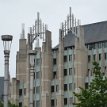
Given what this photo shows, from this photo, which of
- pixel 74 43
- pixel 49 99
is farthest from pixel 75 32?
pixel 49 99

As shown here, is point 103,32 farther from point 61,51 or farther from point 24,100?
point 24,100

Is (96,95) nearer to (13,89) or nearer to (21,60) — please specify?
(13,89)

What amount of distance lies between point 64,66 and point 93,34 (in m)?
9.23

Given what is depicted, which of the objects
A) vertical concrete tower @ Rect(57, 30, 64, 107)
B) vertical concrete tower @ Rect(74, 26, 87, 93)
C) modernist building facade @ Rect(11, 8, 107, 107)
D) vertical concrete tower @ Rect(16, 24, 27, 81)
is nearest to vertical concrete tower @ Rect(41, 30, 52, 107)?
modernist building facade @ Rect(11, 8, 107, 107)

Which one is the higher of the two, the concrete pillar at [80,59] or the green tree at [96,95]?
the concrete pillar at [80,59]

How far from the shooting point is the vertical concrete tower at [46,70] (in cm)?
10000

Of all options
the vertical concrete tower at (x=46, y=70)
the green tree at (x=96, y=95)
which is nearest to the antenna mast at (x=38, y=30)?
the vertical concrete tower at (x=46, y=70)

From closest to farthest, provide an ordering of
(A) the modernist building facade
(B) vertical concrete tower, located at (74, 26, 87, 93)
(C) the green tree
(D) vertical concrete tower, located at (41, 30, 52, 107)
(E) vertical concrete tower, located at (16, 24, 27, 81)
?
(C) the green tree → (B) vertical concrete tower, located at (74, 26, 87, 93) → (A) the modernist building facade → (D) vertical concrete tower, located at (41, 30, 52, 107) → (E) vertical concrete tower, located at (16, 24, 27, 81)

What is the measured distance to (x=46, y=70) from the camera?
101375 millimetres

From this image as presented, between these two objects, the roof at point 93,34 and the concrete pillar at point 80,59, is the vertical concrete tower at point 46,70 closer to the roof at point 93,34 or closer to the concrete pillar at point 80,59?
the roof at point 93,34

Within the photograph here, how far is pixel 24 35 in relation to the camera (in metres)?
109

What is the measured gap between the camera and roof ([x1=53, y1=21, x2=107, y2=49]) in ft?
333

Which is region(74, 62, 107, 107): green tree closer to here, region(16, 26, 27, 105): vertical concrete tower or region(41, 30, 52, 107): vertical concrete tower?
region(41, 30, 52, 107): vertical concrete tower

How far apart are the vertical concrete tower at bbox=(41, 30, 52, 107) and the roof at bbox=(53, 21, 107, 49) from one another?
12.5 feet
